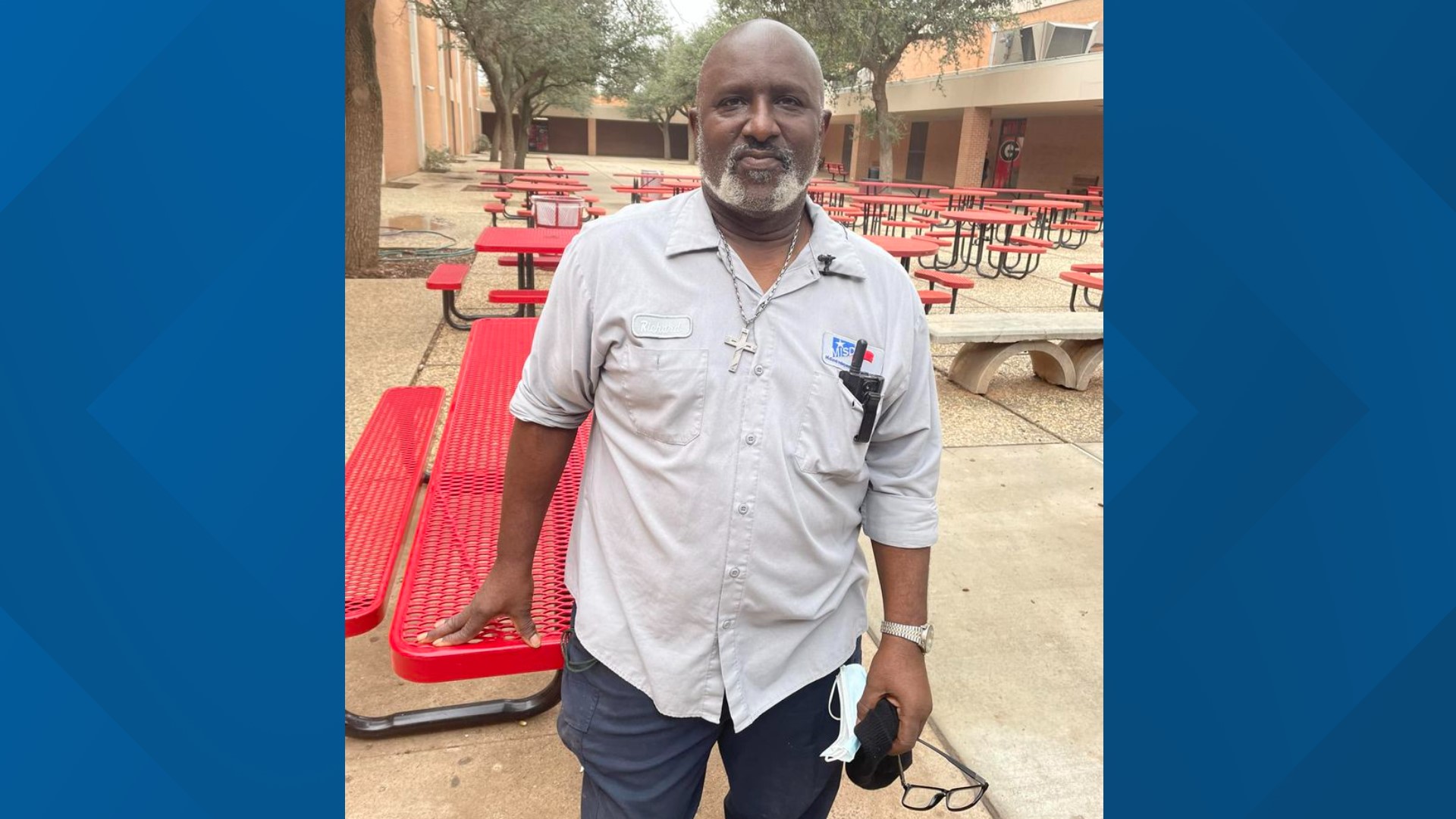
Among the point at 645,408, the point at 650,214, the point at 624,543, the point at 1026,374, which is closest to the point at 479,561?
the point at 624,543

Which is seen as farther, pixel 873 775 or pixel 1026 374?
pixel 1026 374

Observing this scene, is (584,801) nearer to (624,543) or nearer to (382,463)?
(624,543)

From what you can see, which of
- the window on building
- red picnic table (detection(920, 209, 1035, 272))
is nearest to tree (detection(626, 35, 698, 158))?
the window on building

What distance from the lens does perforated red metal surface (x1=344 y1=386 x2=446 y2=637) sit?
195 cm

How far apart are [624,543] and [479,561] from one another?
35.2 inches

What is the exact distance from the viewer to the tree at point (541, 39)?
17500mm

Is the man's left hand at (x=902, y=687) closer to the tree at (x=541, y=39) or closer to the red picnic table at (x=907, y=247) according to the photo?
the red picnic table at (x=907, y=247)

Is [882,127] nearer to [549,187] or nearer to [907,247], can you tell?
[549,187]

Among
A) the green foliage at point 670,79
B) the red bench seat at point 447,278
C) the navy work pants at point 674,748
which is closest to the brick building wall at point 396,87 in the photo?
the green foliage at point 670,79

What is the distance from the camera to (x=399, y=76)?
24.8 metres

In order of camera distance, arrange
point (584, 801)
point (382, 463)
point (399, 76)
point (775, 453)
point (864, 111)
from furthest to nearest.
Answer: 1. point (864, 111)
2. point (399, 76)
3. point (382, 463)
4. point (584, 801)
5. point (775, 453)

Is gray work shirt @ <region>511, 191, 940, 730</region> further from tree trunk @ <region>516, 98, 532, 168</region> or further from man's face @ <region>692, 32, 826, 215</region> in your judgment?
tree trunk @ <region>516, 98, 532, 168</region>

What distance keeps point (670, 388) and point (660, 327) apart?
0.32ft

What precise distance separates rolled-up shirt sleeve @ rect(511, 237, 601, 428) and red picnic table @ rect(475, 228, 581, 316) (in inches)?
173
